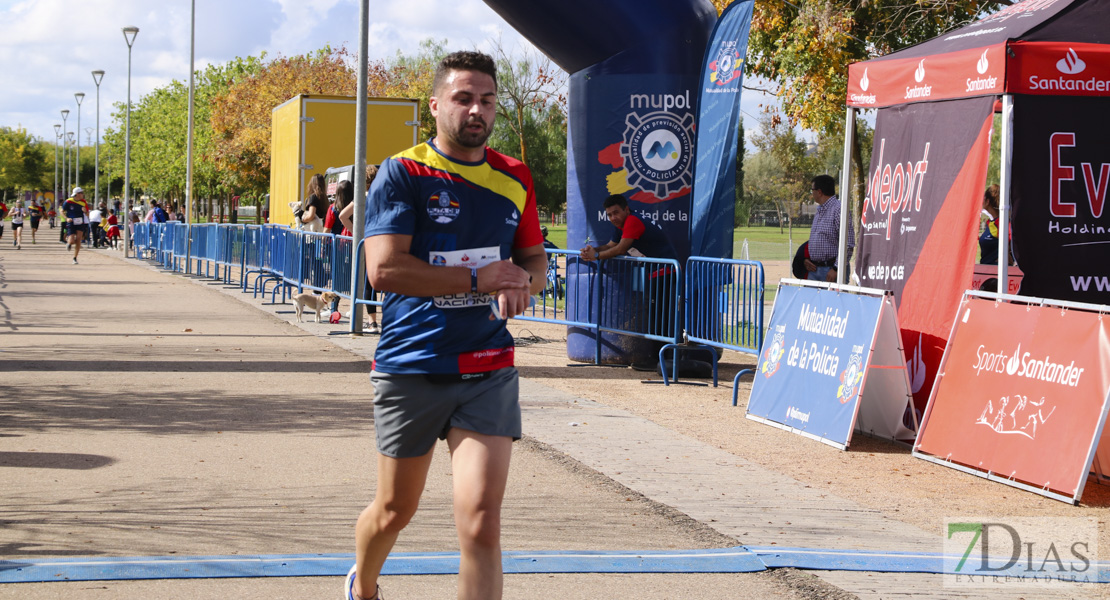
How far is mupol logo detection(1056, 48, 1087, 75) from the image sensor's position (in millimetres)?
7574

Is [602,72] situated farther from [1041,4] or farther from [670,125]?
[1041,4]

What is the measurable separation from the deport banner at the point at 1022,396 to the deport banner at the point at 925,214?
575mm

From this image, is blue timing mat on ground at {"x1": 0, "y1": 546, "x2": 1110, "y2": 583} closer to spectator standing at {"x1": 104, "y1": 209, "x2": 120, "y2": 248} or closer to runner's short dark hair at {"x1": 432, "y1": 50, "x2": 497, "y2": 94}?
runner's short dark hair at {"x1": 432, "y1": 50, "x2": 497, "y2": 94}

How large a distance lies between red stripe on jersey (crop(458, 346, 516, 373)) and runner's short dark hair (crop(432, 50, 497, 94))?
86cm

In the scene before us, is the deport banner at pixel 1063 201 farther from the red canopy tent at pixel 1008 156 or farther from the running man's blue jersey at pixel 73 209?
the running man's blue jersey at pixel 73 209

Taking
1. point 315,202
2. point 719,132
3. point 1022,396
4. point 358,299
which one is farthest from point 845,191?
point 315,202

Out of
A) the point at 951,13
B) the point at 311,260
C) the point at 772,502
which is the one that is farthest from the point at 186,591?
the point at 951,13

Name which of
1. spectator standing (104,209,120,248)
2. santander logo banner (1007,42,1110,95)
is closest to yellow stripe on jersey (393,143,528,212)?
santander logo banner (1007,42,1110,95)

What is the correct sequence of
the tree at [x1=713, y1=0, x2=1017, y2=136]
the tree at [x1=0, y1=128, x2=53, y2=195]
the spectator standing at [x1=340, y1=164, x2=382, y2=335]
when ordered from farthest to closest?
the tree at [x1=0, y1=128, x2=53, y2=195]
the tree at [x1=713, y1=0, x2=1017, y2=136]
the spectator standing at [x1=340, y1=164, x2=382, y2=335]

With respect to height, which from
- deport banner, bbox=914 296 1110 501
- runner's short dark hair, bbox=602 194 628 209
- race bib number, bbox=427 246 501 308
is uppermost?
runner's short dark hair, bbox=602 194 628 209

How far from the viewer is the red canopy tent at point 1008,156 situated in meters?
7.64

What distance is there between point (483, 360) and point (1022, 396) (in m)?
4.45

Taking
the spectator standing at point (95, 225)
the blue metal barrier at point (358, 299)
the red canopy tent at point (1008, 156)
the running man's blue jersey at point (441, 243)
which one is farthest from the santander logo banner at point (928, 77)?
the spectator standing at point (95, 225)

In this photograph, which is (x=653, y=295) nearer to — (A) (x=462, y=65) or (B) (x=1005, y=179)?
(B) (x=1005, y=179)
